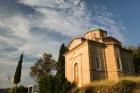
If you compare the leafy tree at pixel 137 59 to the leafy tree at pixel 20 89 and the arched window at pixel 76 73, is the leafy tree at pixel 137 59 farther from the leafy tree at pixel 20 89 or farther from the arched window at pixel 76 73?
the leafy tree at pixel 20 89

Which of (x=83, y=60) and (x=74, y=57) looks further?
(x=74, y=57)

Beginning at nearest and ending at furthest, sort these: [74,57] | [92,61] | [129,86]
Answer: [129,86] < [92,61] < [74,57]

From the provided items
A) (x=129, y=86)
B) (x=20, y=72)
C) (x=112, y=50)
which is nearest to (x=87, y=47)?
(x=112, y=50)

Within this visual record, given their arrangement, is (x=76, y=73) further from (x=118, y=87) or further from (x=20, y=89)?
(x=20, y=89)

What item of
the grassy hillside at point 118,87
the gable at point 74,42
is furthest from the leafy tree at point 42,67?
the grassy hillside at point 118,87

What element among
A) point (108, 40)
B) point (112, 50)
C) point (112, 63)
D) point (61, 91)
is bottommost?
point (61, 91)

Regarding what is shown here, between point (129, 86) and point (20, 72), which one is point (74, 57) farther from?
point (20, 72)

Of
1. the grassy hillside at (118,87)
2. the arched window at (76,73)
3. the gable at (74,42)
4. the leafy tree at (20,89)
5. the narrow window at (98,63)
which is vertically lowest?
the leafy tree at (20,89)

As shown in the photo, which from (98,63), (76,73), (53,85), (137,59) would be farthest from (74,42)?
(137,59)

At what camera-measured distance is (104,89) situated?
20.5 meters

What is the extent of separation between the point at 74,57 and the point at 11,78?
833 inches

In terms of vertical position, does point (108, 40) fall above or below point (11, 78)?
above

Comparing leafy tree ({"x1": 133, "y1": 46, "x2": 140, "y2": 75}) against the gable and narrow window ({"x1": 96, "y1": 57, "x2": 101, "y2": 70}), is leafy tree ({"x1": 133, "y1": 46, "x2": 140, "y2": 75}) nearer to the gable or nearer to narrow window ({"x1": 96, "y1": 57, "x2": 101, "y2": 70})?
narrow window ({"x1": 96, "y1": 57, "x2": 101, "y2": 70})

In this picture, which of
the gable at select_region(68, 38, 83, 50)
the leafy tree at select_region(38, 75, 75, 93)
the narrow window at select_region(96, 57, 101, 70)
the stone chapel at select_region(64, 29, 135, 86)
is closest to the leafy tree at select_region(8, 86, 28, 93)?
the stone chapel at select_region(64, 29, 135, 86)
